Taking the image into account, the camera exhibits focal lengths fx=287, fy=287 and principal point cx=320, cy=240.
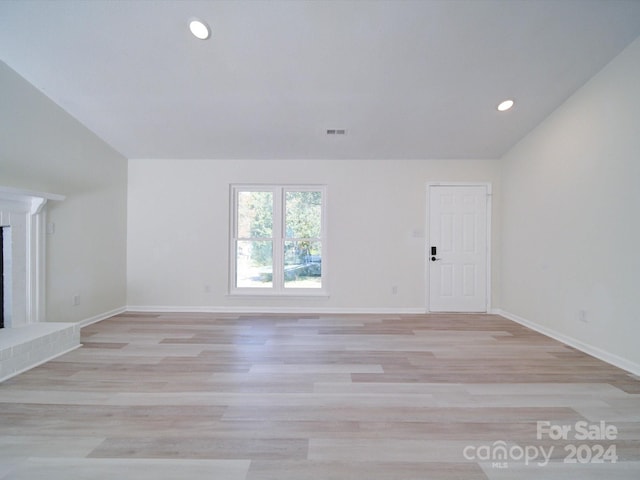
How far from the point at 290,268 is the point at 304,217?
89cm

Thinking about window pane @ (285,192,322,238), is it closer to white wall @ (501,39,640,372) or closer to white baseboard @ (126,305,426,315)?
white baseboard @ (126,305,426,315)

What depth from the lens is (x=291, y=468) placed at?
151cm

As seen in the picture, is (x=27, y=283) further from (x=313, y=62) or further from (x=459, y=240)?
(x=459, y=240)

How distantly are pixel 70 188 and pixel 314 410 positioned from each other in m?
4.02

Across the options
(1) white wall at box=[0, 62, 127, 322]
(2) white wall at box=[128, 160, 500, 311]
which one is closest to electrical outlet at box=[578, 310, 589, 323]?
(2) white wall at box=[128, 160, 500, 311]

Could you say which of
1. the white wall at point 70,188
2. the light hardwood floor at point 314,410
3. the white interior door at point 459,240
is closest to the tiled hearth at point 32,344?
the light hardwood floor at point 314,410

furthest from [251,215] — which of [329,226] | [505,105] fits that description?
[505,105]

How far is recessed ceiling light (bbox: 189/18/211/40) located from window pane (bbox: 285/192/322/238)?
98.6 inches

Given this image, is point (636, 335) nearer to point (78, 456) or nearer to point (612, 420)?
point (612, 420)

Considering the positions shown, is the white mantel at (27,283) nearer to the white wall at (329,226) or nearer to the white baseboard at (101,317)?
the white baseboard at (101,317)

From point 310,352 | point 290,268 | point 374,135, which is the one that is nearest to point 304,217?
point 290,268

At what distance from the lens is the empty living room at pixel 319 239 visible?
5.92 feet

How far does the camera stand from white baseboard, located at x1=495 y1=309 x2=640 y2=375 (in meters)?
2.64

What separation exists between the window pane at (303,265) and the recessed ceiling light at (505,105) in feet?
10.1
